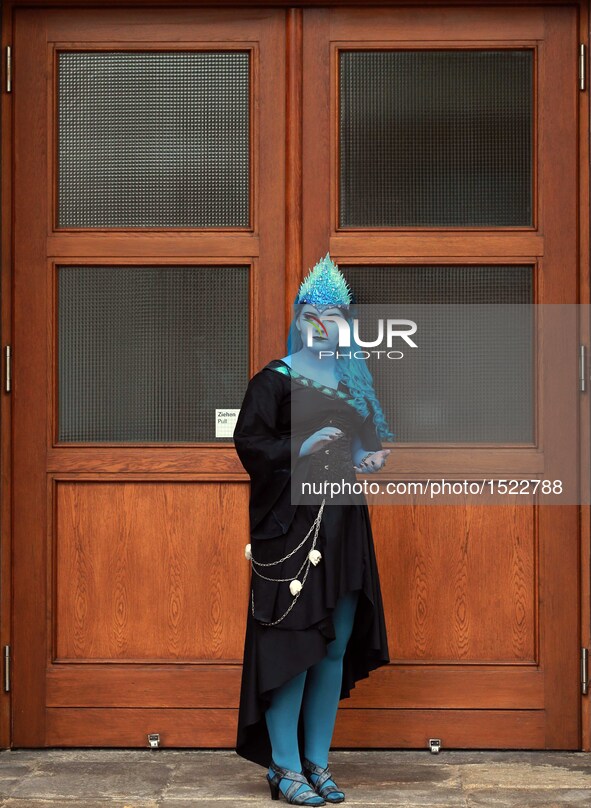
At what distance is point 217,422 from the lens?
500cm

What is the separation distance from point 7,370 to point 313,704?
1880 millimetres

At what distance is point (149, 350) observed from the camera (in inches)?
197

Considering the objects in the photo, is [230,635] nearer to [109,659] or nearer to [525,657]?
[109,659]

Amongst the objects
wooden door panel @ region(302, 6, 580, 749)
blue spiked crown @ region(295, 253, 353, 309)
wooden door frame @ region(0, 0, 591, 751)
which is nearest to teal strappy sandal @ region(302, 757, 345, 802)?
wooden door panel @ region(302, 6, 580, 749)

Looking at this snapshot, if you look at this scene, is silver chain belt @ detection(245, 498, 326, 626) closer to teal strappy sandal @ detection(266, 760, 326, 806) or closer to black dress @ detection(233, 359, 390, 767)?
black dress @ detection(233, 359, 390, 767)

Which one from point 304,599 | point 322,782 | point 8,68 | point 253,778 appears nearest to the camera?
point 304,599

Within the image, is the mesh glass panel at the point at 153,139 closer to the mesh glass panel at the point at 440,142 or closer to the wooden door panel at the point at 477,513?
the wooden door panel at the point at 477,513

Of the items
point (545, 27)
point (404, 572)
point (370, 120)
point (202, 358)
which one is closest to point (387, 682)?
point (404, 572)

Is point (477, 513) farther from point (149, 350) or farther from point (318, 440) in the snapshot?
point (149, 350)

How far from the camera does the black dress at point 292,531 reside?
13.6ft

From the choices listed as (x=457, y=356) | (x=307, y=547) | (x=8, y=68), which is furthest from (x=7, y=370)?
(x=457, y=356)

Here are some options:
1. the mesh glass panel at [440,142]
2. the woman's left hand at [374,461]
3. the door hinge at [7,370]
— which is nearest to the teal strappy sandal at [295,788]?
the woman's left hand at [374,461]

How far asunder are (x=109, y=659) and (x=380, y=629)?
128cm

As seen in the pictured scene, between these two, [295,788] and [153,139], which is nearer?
[295,788]
